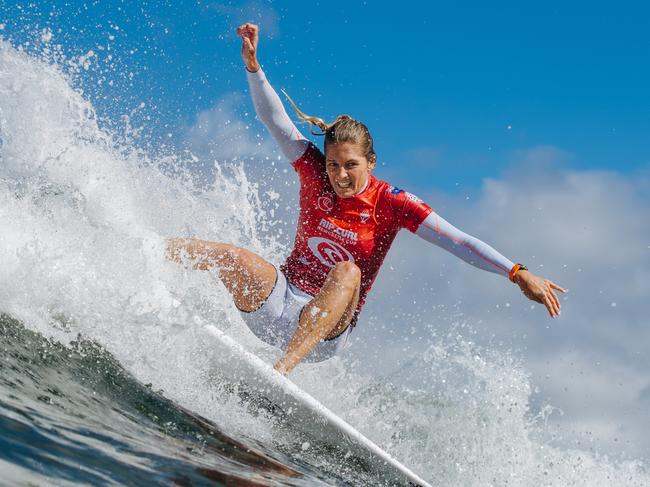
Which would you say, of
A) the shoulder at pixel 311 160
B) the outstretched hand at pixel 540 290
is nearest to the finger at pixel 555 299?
the outstretched hand at pixel 540 290

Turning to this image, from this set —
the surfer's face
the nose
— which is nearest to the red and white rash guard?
the surfer's face

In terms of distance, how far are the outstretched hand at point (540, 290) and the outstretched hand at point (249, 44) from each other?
2664 mm

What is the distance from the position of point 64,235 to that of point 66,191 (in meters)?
0.53

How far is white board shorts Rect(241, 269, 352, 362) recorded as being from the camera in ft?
17.6

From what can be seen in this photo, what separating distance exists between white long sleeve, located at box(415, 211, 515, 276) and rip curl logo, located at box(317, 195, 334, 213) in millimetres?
766

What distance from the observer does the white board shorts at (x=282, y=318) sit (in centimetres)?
536

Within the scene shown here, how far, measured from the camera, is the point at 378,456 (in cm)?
427

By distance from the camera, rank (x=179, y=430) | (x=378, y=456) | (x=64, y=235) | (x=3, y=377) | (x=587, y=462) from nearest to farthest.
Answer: (x=3, y=377)
(x=179, y=430)
(x=378, y=456)
(x=64, y=235)
(x=587, y=462)

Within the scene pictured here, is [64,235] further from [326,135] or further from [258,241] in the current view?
[258,241]

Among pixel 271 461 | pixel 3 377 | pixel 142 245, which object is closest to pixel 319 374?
pixel 142 245

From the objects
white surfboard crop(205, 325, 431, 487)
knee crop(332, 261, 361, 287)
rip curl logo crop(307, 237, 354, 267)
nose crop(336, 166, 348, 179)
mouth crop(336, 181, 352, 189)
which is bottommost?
white surfboard crop(205, 325, 431, 487)

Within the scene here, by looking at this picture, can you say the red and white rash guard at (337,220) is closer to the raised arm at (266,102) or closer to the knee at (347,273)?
the raised arm at (266,102)

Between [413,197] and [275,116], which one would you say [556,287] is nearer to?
[413,197]

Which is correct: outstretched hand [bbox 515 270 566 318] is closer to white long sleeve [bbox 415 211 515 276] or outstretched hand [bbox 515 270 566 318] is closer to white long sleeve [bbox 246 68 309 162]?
white long sleeve [bbox 415 211 515 276]
